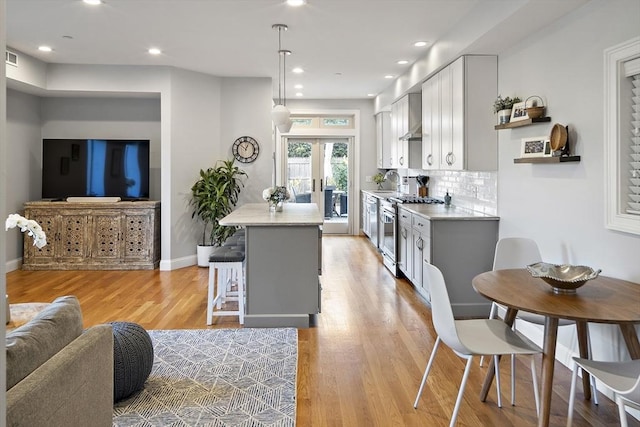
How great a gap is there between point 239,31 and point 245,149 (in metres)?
2.45

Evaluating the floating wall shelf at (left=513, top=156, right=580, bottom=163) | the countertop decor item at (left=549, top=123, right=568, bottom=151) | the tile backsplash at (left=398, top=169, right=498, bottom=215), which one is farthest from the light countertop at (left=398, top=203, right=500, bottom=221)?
the countertop decor item at (left=549, top=123, right=568, bottom=151)

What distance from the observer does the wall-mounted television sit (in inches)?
268

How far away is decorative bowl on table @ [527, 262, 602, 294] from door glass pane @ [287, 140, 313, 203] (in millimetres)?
7433

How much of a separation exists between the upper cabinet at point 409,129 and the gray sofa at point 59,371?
5153 millimetres

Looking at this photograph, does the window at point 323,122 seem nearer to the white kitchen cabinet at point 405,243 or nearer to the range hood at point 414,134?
the range hood at point 414,134

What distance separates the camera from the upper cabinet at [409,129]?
21.9ft

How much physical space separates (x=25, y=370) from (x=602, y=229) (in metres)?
3.12

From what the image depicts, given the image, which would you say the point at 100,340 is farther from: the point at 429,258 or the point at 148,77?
the point at 148,77

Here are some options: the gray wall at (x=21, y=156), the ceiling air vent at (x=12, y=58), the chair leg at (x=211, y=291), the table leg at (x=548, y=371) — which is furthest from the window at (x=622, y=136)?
the gray wall at (x=21, y=156)

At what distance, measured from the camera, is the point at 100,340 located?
1975 millimetres

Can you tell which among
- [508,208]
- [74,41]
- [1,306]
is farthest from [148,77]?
[1,306]

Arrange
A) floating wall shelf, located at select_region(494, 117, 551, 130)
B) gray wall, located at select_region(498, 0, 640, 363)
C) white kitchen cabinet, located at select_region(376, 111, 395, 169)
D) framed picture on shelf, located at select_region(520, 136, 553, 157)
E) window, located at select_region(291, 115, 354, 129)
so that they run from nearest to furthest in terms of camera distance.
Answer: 1. gray wall, located at select_region(498, 0, 640, 363)
2. framed picture on shelf, located at select_region(520, 136, 553, 157)
3. floating wall shelf, located at select_region(494, 117, 551, 130)
4. white kitchen cabinet, located at select_region(376, 111, 395, 169)
5. window, located at select_region(291, 115, 354, 129)

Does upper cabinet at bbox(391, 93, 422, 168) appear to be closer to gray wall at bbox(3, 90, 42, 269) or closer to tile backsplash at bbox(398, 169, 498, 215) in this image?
tile backsplash at bbox(398, 169, 498, 215)

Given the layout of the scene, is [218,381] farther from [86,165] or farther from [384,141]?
[384,141]
